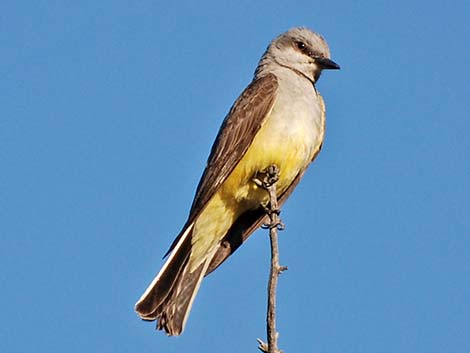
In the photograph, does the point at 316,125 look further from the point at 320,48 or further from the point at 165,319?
the point at 165,319

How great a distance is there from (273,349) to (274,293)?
40 cm

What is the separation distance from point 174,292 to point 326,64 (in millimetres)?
2294

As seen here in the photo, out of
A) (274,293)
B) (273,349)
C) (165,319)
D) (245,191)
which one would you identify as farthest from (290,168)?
(273,349)

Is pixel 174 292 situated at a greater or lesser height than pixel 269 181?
lesser

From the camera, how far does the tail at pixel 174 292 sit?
17.9 ft

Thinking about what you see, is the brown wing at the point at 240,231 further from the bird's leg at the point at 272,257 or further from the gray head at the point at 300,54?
the gray head at the point at 300,54

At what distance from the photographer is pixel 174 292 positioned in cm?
573

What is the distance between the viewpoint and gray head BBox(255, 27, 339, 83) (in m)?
6.99

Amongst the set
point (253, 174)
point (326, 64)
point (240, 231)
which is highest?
point (326, 64)

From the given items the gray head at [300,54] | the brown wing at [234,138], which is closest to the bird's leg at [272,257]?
the brown wing at [234,138]

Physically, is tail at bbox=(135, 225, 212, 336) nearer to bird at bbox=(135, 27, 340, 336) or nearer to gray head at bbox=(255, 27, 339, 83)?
bird at bbox=(135, 27, 340, 336)

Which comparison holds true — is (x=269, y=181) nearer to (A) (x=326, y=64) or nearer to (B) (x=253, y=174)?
(B) (x=253, y=174)

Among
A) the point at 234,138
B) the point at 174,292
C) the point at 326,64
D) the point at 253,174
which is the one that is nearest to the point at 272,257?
the point at 174,292

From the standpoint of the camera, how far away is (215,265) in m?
6.26
